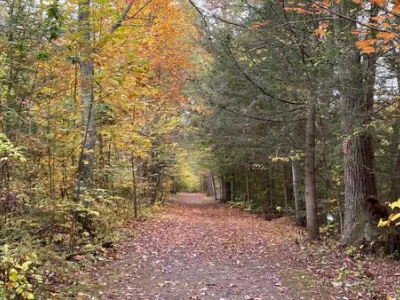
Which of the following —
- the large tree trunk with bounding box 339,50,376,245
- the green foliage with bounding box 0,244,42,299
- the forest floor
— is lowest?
the forest floor

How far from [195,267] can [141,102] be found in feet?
15.4

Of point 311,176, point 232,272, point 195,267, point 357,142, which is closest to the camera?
point 232,272

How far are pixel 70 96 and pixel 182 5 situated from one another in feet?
26.4

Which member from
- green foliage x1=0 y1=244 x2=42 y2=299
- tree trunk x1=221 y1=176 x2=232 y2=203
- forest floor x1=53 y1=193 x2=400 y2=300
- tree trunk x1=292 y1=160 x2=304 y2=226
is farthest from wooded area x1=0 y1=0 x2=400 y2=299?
tree trunk x1=221 y1=176 x2=232 y2=203

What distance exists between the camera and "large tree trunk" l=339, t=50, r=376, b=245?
785 cm

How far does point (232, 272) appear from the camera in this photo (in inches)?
295

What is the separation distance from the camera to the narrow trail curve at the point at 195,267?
6.12 metres

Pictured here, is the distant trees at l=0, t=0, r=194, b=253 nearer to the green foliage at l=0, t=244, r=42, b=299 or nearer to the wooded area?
the wooded area

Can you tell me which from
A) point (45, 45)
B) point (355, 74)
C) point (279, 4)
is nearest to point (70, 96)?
point (45, 45)

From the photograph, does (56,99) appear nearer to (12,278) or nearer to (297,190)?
(12,278)

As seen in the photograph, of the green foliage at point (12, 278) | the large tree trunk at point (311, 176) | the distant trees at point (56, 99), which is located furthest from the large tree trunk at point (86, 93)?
the large tree trunk at point (311, 176)

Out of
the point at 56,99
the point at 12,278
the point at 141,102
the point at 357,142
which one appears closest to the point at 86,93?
the point at 56,99

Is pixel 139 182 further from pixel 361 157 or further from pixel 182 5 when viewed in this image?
pixel 361 157

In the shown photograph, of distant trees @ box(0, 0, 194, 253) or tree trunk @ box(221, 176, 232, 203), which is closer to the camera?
distant trees @ box(0, 0, 194, 253)
